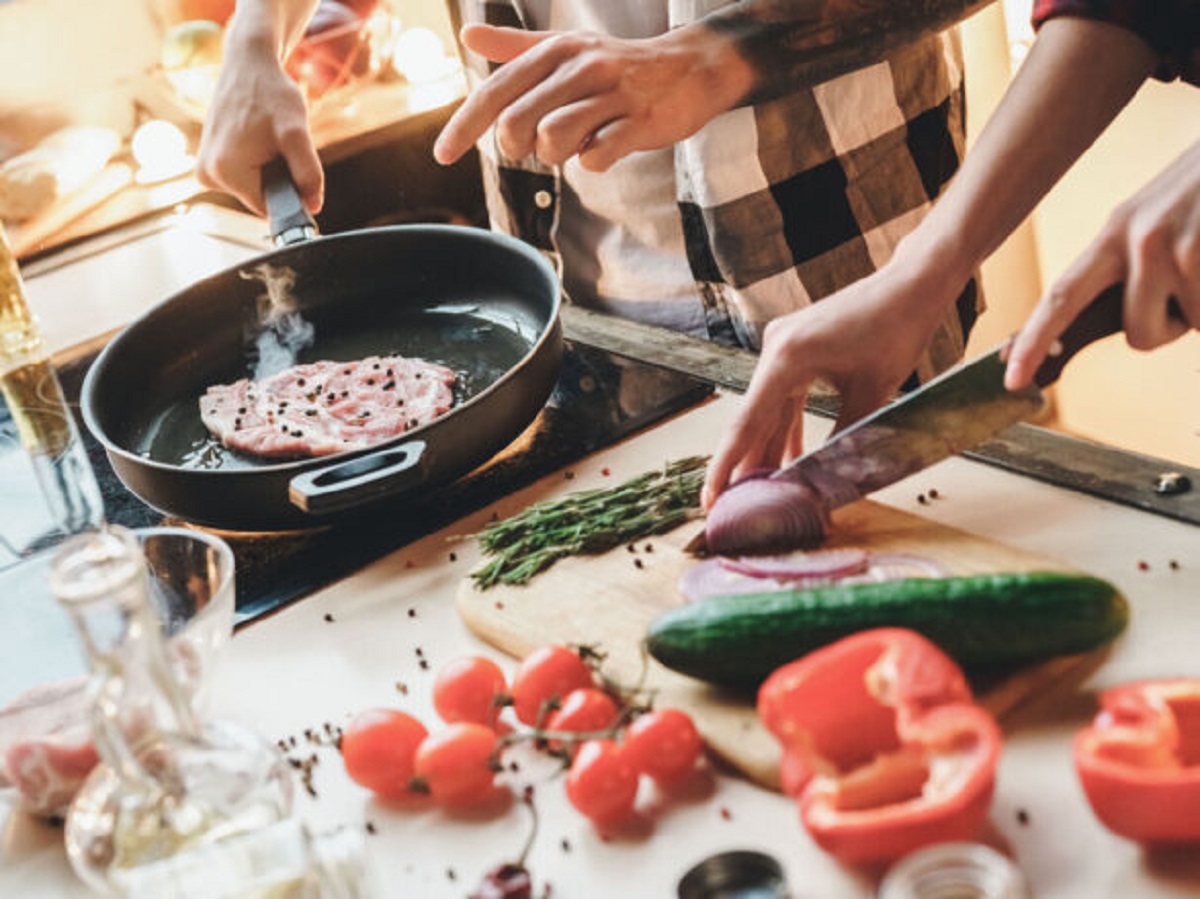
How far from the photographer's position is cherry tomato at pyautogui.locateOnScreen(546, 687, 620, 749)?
1152 mm

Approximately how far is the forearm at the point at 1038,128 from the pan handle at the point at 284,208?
87 centimetres

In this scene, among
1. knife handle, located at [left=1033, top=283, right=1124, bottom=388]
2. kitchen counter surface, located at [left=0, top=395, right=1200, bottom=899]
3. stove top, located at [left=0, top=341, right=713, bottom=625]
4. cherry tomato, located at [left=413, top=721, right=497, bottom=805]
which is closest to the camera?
kitchen counter surface, located at [left=0, top=395, right=1200, bottom=899]

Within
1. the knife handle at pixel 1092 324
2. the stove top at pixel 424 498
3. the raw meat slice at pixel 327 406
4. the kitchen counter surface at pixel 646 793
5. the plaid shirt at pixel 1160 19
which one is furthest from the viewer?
the raw meat slice at pixel 327 406

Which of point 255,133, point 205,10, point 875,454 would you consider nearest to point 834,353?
point 875,454

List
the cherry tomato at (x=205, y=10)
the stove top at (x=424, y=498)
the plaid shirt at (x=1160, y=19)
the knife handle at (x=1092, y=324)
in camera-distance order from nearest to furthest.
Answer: the knife handle at (x=1092, y=324), the plaid shirt at (x=1160, y=19), the stove top at (x=424, y=498), the cherry tomato at (x=205, y=10)

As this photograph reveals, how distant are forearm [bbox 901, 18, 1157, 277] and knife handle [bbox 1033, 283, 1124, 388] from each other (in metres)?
0.21

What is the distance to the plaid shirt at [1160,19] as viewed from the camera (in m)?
1.38

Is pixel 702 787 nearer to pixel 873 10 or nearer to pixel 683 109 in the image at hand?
pixel 683 109

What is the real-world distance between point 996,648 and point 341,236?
1.17m

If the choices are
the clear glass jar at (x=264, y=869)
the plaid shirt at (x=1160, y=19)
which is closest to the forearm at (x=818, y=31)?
the plaid shirt at (x=1160, y=19)

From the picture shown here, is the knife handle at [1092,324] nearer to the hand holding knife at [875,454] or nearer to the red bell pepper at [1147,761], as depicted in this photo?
the hand holding knife at [875,454]

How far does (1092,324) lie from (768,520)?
327 millimetres

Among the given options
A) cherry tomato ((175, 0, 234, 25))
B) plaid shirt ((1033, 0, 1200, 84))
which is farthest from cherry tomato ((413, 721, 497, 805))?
cherry tomato ((175, 0, 234, 25))

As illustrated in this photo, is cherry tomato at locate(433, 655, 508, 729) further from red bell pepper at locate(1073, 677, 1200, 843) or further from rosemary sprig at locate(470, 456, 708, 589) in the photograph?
red bell pepper at locate(1073, 677, 1200, 843)
